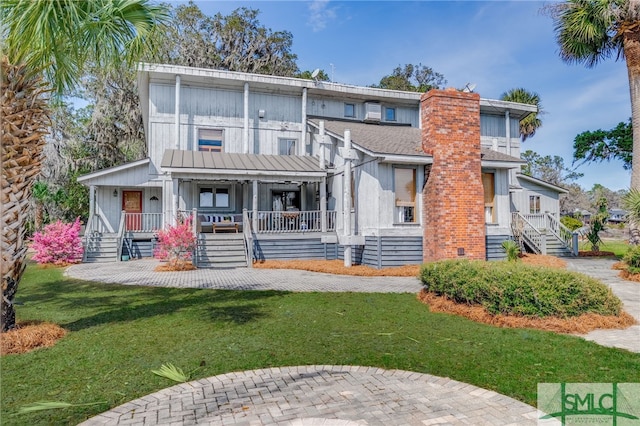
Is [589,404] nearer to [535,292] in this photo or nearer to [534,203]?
[535,292]

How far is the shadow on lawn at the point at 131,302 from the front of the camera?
21.8 feet

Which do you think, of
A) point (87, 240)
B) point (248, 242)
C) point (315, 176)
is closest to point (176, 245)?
point (248, 242)

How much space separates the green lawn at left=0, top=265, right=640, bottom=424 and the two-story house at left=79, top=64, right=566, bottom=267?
19.8ft

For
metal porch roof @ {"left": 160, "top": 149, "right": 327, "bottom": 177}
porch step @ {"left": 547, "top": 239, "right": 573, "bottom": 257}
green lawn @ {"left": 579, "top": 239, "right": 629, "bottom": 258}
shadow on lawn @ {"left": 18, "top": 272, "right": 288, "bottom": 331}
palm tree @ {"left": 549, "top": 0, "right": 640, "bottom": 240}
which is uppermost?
palm tree @ {"left": 549, "top": 0, "right": 640, "bottom": 240}

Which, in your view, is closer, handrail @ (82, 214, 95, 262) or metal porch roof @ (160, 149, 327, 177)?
metal porch roof @ (160, 149, 327, 177)

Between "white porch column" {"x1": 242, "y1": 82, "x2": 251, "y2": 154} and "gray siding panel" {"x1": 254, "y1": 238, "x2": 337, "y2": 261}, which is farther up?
"white porch column" {"x1": 242, "y1": 82, "x2": 251, "y2": 154}

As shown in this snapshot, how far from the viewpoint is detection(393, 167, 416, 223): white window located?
Answer: 13.6 m

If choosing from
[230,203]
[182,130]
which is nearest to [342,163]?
[230,203]

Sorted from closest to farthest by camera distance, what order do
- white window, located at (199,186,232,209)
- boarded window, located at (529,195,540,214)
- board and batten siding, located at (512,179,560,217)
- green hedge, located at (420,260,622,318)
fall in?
1. green hedge, located at (420,260,622,318)
2. white window, located at (199,186,232,209)
3. board and batten siding, located at (512,179,560,217)
4. boarded window, located at (529,195,540,214)

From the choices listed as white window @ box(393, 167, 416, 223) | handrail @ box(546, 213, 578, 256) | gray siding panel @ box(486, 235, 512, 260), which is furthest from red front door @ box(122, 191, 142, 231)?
handrail @ box(546, 213, 578, 256)

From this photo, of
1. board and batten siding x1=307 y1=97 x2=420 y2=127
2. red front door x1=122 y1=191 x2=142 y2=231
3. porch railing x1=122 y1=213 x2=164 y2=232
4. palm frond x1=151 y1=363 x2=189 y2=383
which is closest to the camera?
palm frond x1=151 y1=363 x2=189 y2=383

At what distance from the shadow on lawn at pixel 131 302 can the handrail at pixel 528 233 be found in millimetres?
11728

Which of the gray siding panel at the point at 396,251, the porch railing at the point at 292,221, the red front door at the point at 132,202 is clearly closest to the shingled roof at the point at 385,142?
the gray siding panel at the point at 396,251

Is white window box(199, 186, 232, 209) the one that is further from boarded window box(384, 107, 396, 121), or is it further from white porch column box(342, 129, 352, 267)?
boarded window box(384, 107, 396, 121)
